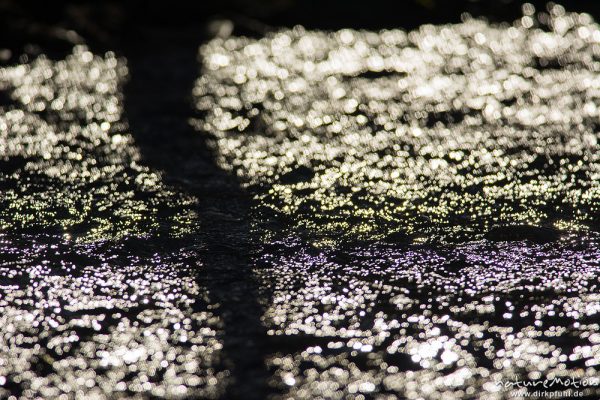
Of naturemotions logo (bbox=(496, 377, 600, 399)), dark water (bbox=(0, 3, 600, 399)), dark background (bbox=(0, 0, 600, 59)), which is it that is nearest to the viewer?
naturemotions logo (bbox=(496, 377, 600, 399))

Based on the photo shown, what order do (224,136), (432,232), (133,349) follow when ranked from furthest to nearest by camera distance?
1. (224,136)
2. (432,232)
3. (133,349)

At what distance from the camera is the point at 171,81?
5.08 m

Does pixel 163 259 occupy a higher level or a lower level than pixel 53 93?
lower

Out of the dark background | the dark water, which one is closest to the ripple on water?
the dark water

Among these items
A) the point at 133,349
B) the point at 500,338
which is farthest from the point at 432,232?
the point at 133,349

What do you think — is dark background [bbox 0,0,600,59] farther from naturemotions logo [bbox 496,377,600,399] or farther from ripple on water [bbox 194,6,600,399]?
naturemotions logo [bbox 496,377,600,399]

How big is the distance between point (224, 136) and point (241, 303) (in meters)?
1.79

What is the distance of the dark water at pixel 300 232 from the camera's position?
202 cm

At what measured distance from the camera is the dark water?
2.02m


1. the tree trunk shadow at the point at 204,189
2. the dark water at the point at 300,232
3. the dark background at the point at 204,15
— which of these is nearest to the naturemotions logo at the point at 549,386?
the dark water at the point at 300,232

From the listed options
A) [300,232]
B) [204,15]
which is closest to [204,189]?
[300,232]

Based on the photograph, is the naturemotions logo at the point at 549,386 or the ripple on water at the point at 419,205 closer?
the naturemotions logo at the point at 549,386

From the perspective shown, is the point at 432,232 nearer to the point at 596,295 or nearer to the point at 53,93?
the point at 596,295

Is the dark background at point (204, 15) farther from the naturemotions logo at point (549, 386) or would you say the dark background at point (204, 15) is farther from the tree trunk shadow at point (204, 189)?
the naturemotions logo at point (549, 386)
